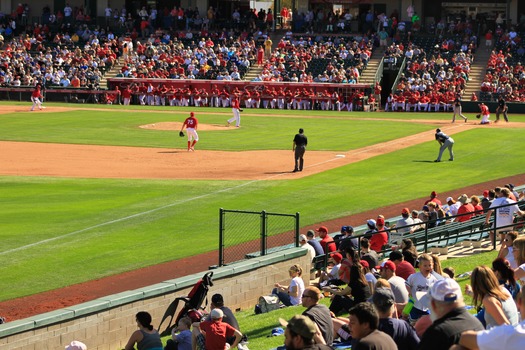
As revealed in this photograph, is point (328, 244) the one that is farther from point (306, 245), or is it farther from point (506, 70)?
point (506, 70)

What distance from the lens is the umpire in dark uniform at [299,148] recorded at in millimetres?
31734

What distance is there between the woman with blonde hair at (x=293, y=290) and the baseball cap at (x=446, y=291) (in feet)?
25.0

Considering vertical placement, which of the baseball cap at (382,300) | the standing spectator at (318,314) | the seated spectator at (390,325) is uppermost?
the baseball cap at (382,300)

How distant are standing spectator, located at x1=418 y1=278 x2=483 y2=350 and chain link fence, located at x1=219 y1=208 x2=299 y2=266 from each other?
11.3 meters

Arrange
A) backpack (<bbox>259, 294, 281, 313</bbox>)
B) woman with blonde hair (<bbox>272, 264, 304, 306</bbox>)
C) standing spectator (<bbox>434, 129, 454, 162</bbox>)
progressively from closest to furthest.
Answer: woman with blonde hair (<bbox>272, 264, 304, 306</bbox>) → backpack (<bbox>259, 294, 281, 313</bbox>) → standing spectator (<bbox>434, 129, 454, 162</bbox>)

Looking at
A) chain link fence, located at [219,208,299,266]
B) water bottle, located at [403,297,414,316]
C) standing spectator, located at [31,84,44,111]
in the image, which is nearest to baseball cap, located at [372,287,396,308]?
water bottle, located at [403,297,414,316]

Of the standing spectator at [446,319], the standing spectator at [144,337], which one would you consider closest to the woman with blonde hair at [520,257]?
the standing spectator at [446,319]

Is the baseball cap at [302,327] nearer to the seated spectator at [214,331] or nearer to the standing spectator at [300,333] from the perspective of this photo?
the standing spectator at [300,333]

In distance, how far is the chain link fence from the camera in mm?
18883

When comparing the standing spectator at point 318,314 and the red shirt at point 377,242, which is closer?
the standing spectator at point 318,314

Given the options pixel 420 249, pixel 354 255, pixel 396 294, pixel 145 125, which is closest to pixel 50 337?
pixel 354 255

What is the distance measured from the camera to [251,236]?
19.7m

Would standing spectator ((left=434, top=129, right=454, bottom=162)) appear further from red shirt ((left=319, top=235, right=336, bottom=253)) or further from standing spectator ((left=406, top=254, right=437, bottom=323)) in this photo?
standing spectator ((left=406, top=254, right=437, bottom=323))

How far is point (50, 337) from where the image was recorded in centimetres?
1363
